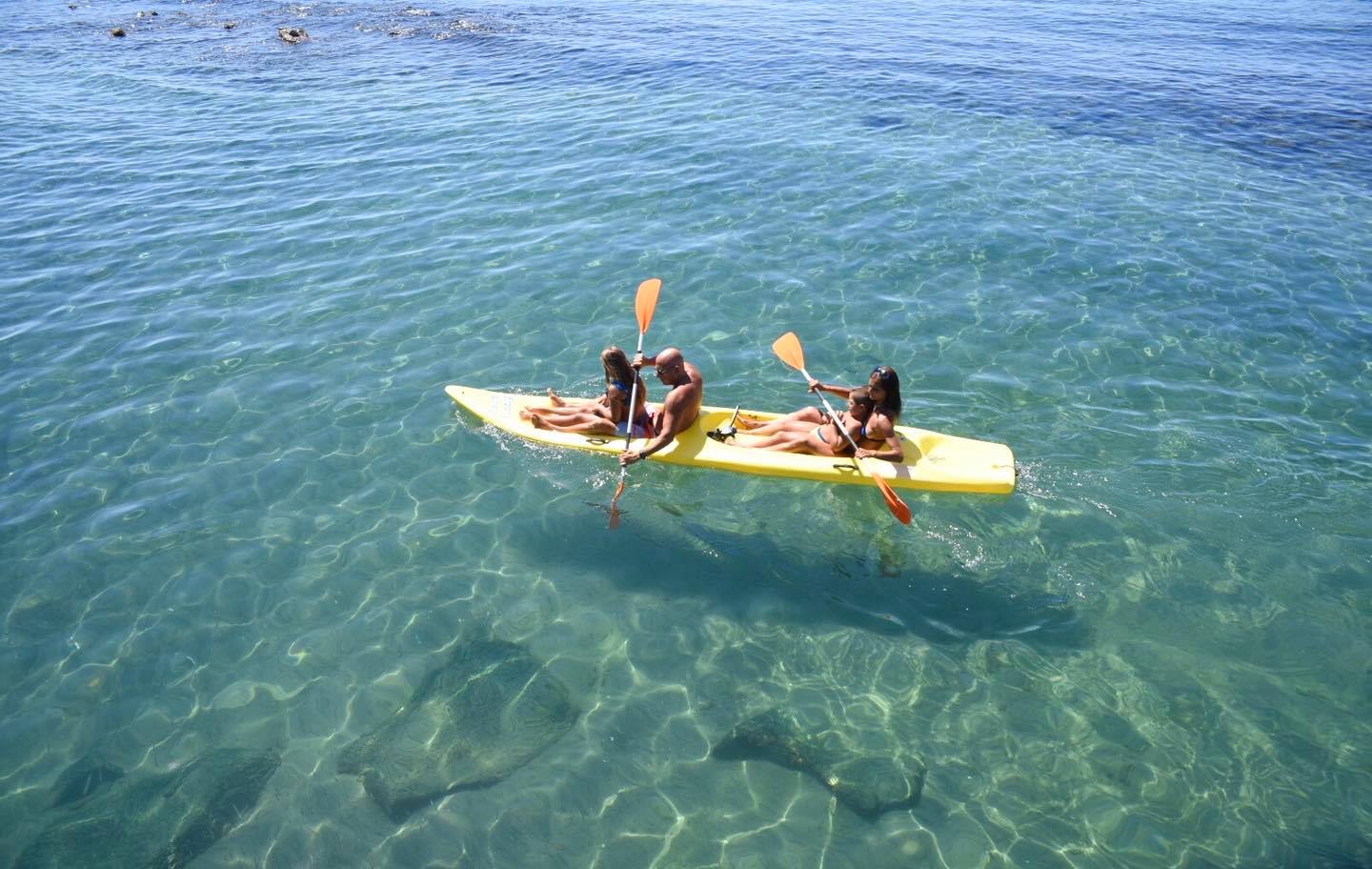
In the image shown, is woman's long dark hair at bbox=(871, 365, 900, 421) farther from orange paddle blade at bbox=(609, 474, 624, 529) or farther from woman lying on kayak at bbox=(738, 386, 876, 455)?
orange paddle blade at bbox=(609, 474, 624, 529)

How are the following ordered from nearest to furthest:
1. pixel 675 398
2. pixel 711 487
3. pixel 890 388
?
pixel 890 388
pixel 675 398
pixel 711 487

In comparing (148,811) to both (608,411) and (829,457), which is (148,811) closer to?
(608,411)

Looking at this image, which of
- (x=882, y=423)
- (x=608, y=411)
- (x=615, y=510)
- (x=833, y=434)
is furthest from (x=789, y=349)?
(x=615, y=510)

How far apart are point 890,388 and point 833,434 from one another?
2.39 ft

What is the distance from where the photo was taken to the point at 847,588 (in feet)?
24.6

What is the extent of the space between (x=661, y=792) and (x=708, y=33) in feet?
86.0

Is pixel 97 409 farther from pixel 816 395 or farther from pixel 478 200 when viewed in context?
pixel 816 395

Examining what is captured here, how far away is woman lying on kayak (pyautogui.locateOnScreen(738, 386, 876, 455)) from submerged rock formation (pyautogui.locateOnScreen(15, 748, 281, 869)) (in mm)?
5014

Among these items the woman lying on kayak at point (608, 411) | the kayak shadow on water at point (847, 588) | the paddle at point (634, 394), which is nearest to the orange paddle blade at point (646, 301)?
the paddle at point (634, 394)

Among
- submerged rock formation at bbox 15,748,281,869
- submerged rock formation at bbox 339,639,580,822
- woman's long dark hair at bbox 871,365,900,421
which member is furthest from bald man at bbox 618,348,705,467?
submerged rock formation at bbox 15,748,281,869

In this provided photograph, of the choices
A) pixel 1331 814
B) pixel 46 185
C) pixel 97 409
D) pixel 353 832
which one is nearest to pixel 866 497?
pixel 1331 814

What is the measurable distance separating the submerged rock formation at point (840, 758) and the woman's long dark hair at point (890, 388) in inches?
122

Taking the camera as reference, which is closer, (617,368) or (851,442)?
(851,442)

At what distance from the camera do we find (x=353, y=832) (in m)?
5.79
